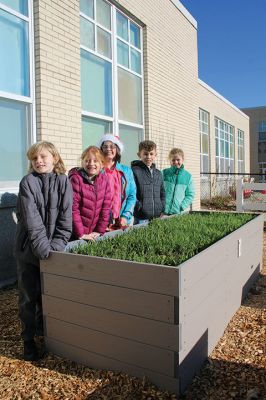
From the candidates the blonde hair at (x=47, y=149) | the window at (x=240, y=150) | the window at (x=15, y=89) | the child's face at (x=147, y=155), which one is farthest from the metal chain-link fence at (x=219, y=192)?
the blonde hair at (x=47, y=149)

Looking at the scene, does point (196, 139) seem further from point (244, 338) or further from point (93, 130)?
point (244, 338)

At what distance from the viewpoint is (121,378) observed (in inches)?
104

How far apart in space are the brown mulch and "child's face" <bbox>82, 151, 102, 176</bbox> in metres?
1.61

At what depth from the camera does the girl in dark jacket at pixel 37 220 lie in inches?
116

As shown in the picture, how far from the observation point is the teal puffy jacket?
5.50 metres

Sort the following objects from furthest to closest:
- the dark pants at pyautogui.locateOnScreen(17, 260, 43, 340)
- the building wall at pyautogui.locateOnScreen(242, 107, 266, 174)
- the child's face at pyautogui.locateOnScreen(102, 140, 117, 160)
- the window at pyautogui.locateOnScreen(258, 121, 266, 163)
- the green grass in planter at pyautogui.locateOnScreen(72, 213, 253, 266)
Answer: the window at pyautogui.locateOnScreen(258, 121, 266, 163), the building wall at pyautogui.locateOnScreen(242, 107, 266, 174), the child's face at pyautogui.locateOnScreen(102, 140, 117, 160), the dark pants at pyautogui.locateOnScreen(17, 260, 43, 340), the green grass in planter at pyautogui.locateOnScreen(72, 213, 253, 266)

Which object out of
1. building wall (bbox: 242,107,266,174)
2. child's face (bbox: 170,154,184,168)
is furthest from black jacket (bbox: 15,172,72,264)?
building wall (bbox: 242,107,266,174)

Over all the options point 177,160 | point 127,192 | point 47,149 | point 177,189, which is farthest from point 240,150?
point 47,149

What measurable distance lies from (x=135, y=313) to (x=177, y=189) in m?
3.15

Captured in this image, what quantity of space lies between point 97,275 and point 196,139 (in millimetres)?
9564

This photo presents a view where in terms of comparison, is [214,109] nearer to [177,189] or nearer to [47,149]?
[177,189]

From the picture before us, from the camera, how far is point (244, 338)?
3.43 m

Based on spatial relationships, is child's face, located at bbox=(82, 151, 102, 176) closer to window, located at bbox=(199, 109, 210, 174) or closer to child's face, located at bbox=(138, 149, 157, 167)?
child's face, located at bbox=(138, 149, 157, 167)

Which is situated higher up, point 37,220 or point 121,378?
point 37,220
